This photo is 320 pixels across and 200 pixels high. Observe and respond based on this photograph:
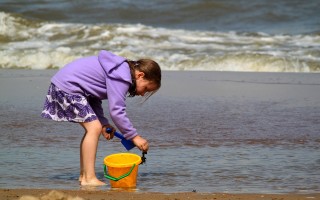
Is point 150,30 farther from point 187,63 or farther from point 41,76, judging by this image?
point 41,76

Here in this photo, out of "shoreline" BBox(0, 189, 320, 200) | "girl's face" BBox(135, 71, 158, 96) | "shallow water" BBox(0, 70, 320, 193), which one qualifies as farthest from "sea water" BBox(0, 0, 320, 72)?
"shoreline" BBox(0, 189, 320, 200)

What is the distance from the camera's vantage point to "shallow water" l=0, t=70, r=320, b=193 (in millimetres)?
4770

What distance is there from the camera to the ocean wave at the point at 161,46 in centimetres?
1216

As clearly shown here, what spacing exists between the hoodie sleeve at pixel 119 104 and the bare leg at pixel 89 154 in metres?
0.23

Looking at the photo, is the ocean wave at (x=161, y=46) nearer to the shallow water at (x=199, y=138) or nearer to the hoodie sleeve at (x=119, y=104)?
the shallow water at (x=199, y=138)

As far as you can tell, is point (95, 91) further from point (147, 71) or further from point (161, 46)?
point (161, 46)

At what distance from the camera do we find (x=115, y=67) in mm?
4750

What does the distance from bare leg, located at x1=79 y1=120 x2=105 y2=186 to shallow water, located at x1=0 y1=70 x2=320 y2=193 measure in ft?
0.28

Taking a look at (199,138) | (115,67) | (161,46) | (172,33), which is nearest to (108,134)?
(115,67)

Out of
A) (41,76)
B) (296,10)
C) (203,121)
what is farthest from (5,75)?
(296,10)

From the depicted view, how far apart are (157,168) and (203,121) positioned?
1.93 m

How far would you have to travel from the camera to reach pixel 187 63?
12.3 metres

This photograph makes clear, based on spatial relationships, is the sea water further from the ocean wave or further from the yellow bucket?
the yellow bucket

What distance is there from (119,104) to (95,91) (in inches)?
10.6
